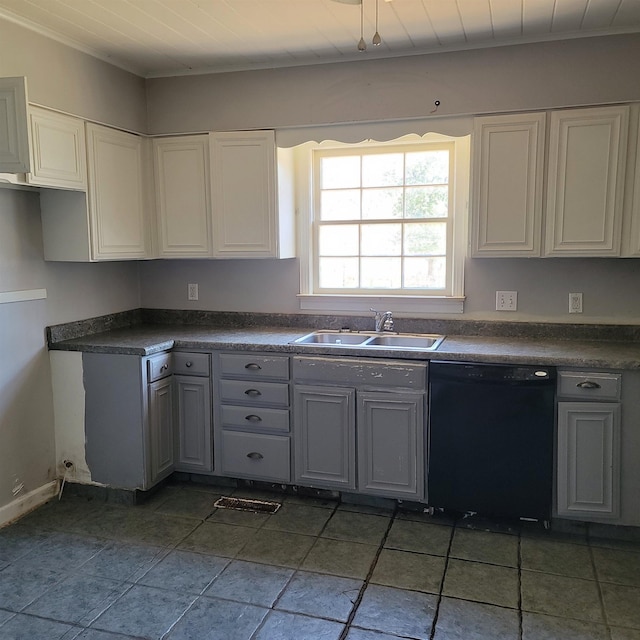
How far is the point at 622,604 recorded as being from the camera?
93.3 inches

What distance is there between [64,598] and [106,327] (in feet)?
5.75

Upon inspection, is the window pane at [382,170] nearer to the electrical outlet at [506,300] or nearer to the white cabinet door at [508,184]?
the white cabinet door at [508,184]

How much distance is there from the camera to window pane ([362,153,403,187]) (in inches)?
146

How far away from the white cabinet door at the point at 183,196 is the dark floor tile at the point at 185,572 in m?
1.78

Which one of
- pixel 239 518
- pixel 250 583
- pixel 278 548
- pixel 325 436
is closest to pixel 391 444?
pixel 325 436

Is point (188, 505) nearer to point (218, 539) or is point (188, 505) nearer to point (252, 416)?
point (218, 539)

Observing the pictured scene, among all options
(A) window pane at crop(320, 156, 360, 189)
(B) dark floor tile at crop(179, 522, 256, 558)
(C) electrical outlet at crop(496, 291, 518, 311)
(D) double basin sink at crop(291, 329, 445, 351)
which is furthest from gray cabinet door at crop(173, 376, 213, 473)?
(C) electrical outlet at crop(496, 291, 518, 311)

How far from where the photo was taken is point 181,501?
3352 mm

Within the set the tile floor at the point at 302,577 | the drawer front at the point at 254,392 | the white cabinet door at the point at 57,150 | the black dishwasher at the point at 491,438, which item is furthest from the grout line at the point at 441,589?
the white cabinet door at the point at 57,150

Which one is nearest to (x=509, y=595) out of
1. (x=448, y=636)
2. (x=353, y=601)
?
(x=448, y=636)

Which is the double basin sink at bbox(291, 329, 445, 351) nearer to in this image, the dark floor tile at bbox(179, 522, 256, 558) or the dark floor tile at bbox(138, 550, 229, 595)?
the dark floor tile at bbox(179, 522, 256, 558)

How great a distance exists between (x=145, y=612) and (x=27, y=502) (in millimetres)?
1251

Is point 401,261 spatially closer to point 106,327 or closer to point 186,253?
point 186,253

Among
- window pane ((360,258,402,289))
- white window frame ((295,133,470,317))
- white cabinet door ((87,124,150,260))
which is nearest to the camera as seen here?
white cabinet door ((87,124,150,260))
